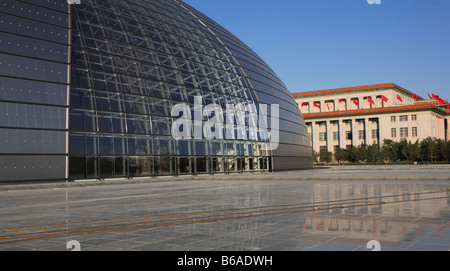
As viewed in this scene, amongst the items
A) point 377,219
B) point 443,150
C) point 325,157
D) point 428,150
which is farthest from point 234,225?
point 325,157

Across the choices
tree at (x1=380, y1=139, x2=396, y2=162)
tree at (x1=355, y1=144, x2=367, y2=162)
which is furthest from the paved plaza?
tree at (x1=355, y1=144, x2=367, y2=162)

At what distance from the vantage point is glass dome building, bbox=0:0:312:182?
3278cm

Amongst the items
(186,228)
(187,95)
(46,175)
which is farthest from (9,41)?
(186,228)

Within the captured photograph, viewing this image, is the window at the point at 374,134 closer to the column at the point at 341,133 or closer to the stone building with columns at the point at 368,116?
the stone building with columns at the point at 368,116

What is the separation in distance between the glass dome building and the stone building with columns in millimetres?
88554

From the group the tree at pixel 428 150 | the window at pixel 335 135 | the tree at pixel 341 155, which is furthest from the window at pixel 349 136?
the tree at pixel 428 150

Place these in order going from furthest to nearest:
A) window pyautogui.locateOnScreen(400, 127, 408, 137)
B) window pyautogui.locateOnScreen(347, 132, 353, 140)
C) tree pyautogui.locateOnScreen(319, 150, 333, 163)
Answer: window pyautogui.locateOnScreen(347, 132, 353, 140), window pyautogui.locateOnScreen(400, 127, 408, 137), tree pyautogui.locateOnScreen(319, 150, 333, 163)

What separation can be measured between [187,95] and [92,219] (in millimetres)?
32664

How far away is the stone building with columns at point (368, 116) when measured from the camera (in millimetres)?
134750

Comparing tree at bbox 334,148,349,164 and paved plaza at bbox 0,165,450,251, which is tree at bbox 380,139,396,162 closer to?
tree at bbox 334,148,349,164

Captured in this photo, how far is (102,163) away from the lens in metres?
36.8

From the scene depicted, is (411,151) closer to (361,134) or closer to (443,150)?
(443,150)
